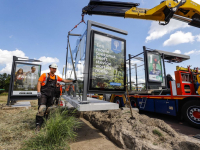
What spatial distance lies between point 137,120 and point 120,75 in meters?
1.37

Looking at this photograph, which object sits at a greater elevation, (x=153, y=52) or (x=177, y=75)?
(x=153, y=52)

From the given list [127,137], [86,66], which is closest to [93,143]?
[127,137]

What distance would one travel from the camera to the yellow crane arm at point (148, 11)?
20.8ft

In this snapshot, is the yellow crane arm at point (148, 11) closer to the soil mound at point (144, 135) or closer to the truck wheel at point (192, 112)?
the truck wheel at point (192, 112)

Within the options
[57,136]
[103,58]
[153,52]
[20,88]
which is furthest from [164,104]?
[20,88]

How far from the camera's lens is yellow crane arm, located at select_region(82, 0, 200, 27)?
6.34m

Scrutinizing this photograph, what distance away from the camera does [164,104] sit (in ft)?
20.6

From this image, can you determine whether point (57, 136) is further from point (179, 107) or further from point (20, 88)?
point (20, 88)

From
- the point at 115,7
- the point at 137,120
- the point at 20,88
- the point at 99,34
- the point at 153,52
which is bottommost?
the point at 137,120

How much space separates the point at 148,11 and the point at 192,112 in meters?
5.42

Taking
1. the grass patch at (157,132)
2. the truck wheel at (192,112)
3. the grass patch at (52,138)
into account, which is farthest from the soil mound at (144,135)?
the truck wheel at (192,112)

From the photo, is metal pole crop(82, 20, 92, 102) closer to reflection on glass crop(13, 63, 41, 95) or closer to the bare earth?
the bare earth

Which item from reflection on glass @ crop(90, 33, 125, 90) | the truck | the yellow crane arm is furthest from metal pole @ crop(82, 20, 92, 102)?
the yellow crane arm

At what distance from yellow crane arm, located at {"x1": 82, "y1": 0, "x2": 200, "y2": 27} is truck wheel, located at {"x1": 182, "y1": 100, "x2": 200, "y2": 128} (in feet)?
13.5
